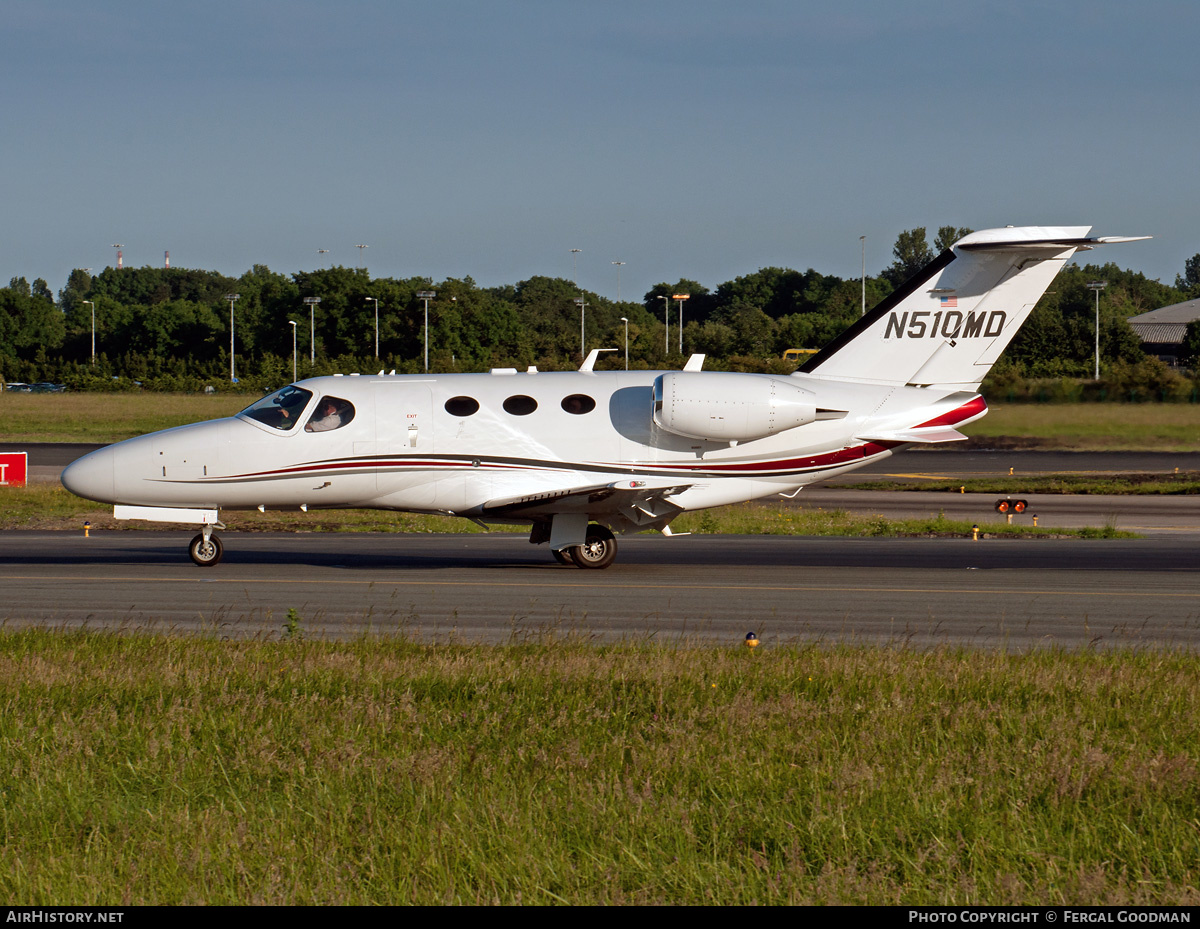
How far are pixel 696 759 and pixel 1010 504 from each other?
24.3 meters

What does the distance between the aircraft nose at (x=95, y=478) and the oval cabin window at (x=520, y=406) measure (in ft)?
20.3

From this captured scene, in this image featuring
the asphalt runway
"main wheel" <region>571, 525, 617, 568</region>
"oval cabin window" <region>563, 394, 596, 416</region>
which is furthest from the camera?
"main wheel" <region>571, 525, 617, 568</region>

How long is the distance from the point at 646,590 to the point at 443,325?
88531 millimetres

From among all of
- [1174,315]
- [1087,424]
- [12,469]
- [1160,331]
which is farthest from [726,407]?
[1174,315]

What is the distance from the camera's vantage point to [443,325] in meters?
104

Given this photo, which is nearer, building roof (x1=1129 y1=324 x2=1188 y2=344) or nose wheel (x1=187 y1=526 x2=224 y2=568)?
nose wheel (x1=187 y1=526 x2=224 y2=568)

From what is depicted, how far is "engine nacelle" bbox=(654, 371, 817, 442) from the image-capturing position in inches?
720

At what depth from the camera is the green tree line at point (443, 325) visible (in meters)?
89.9

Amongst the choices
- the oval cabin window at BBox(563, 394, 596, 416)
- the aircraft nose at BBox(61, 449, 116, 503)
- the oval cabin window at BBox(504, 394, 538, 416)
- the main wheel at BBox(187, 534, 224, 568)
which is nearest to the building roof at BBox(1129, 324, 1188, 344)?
the oval cabin window at BBox(563, 394, 596, 416)

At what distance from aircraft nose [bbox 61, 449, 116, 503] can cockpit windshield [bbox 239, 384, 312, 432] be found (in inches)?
85.8

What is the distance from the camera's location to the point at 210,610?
600 inches

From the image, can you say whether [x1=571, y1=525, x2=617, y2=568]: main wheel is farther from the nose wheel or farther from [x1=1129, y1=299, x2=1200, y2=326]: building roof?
[x1=1129, y1=299, x2=1200, y2=326]: building roof

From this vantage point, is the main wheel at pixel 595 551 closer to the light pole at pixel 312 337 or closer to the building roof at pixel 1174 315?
the light pole at pixel 312 337

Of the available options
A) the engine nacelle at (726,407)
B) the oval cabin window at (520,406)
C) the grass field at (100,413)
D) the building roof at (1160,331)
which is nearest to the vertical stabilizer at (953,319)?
the engine nacelle at (726,407)
